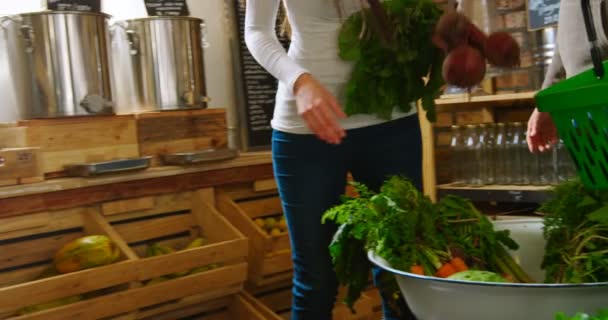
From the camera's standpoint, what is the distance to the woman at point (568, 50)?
3.63ft

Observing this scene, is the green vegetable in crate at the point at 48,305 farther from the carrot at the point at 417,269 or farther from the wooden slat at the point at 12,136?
the carrot at the point at 417,269

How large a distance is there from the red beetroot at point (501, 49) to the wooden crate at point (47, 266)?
4.15ft

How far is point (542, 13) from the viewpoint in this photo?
8.12ft

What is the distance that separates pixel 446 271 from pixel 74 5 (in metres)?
1.66

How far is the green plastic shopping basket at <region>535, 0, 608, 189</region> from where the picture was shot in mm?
683

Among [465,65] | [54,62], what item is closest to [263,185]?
[54,62]

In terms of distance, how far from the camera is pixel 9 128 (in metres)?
1.83

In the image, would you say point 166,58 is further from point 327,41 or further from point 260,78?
point 327,41

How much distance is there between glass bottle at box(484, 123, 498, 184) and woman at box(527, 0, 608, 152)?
4.78 ft

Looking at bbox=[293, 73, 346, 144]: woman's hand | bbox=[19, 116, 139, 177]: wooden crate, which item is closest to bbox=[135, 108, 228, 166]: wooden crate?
bbox=[19, 116, 139, 177]: wooden crate

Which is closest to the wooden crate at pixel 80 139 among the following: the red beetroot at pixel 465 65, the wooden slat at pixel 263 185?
the wooden slat at pixel 263 185

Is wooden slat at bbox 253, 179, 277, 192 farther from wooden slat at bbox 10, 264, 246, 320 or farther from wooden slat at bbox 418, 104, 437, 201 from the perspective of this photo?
wooden slat at bbox 418, 104, 437, 201

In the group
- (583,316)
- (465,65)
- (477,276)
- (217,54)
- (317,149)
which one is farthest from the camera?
(217,54)

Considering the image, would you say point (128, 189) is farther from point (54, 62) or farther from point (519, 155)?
point (519, 155)
